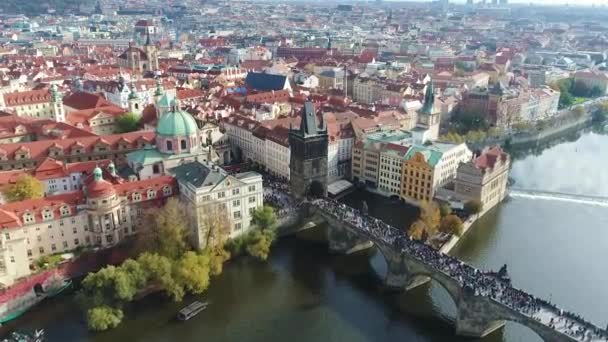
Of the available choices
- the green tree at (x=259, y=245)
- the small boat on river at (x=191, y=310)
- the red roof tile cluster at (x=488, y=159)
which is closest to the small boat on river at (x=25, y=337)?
the small boat on river at (x=191, y=310)

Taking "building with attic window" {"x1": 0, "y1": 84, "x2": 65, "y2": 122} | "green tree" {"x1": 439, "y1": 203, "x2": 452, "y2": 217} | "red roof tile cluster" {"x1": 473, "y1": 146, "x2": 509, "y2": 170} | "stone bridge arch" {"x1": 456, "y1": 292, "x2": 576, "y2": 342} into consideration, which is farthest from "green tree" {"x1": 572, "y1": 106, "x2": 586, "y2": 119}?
"building with attic window" {"x1": 0, "y1": 84, "x2": 65, "y2": 122}

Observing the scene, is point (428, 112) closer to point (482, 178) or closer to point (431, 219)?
point (482, 178)

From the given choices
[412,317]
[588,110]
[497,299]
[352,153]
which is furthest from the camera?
[588,110]

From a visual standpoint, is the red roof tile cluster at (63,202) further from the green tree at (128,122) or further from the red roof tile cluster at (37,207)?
the green tree at (128,122)

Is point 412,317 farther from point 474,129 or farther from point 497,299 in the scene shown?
point 474,129

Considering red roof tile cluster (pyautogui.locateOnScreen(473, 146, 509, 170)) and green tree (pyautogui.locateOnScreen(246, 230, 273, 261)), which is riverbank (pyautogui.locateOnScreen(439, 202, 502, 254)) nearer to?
red roof tile cluster (pyautogui.locateOnScreen(473, 146, 509, 170))

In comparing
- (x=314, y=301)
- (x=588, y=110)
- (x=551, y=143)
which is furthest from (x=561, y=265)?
(x=588, y=110)
